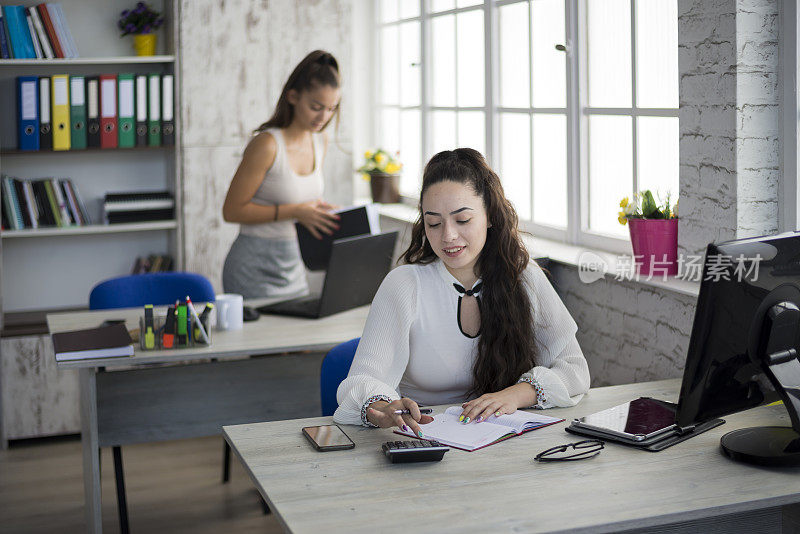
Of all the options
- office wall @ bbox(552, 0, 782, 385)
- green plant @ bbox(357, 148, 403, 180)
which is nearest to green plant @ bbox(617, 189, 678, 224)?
office wall @ bbox(552, 0, 782, 385)

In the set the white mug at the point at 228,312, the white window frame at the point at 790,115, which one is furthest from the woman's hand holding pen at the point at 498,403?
the white mug at the point at 228,312

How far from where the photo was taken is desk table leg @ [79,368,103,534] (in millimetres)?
2986

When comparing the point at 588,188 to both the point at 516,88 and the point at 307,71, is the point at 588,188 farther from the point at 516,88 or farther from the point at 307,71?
the point at 307,71

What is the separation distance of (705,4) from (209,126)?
9.06ft

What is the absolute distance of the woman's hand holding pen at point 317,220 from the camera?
3555 mm

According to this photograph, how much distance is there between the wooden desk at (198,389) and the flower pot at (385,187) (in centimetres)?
180

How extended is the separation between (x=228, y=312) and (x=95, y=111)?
6.47 ft

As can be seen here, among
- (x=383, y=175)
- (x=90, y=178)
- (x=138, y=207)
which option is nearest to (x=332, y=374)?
(x=138, y=207)

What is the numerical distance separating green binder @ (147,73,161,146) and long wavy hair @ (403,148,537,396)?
272 centimetres

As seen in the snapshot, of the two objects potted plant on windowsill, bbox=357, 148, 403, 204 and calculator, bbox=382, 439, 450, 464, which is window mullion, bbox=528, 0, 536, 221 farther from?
calculator, bbox=382, 439, 450, 464

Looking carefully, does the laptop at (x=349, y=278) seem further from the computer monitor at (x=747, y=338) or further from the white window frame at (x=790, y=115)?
the computer monitor at (x=747, y=338)

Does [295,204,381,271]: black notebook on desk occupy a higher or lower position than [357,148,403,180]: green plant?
lower

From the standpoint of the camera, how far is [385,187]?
5.23 m

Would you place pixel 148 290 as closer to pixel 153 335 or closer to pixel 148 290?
pixel 148 290
